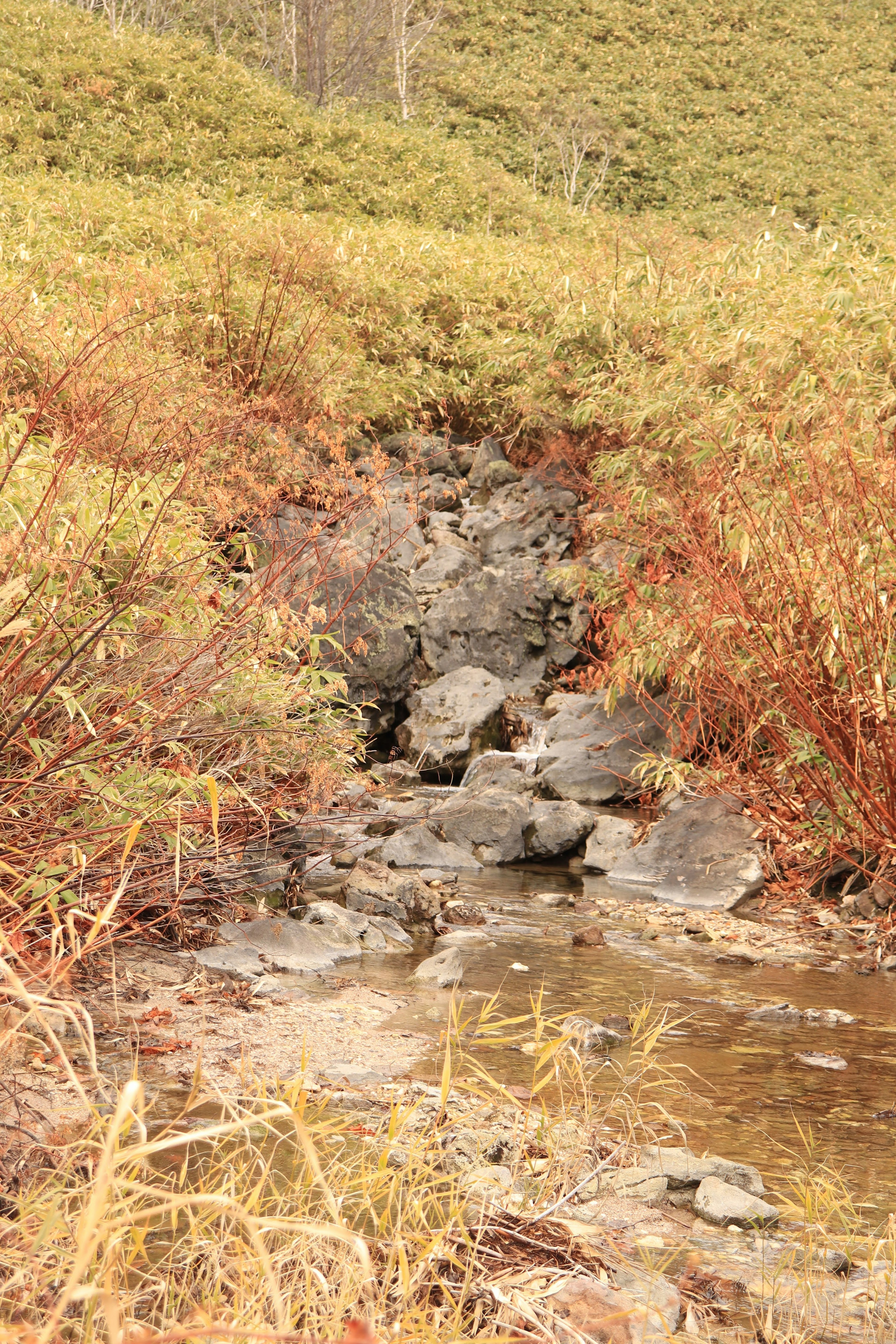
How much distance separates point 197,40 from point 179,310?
1476cm

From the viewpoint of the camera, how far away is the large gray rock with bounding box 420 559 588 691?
9234 mm

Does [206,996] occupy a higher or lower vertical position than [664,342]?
lower

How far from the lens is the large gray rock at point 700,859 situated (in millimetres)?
6008

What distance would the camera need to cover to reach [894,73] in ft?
96.7

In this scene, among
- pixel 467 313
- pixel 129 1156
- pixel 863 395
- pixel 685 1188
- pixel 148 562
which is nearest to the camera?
pixel 129 1156

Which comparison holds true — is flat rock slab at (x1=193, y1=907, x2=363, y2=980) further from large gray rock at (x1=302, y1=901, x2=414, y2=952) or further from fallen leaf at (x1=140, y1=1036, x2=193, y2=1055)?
fallen leaf at (x1=140, y1=1036, x2=193, y2=1055)

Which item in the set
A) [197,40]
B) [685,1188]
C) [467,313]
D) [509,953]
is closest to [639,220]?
[467,313]

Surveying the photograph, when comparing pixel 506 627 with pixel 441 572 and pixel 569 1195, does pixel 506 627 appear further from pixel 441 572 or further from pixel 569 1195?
pixel 569 1195

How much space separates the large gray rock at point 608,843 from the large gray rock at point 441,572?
10.8ft

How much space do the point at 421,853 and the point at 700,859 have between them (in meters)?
1.50

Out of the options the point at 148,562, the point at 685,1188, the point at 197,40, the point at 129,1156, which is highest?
the point at 197,40

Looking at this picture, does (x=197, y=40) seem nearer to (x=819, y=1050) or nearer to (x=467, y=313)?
(x=467, y=313)

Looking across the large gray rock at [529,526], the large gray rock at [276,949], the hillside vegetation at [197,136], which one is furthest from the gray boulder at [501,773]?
the hillside vegetation at [197,136]

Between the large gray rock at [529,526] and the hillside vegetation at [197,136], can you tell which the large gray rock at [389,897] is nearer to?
the large gray rock at [529,526]
